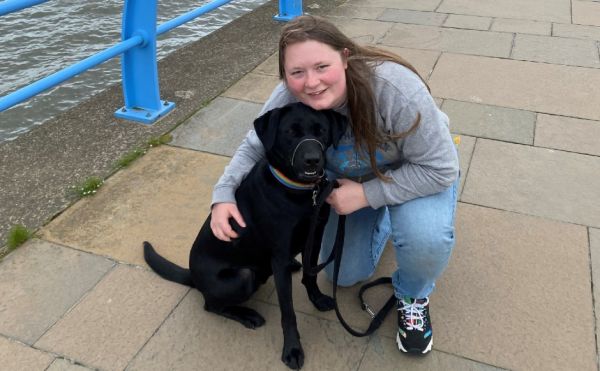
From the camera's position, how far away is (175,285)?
2.65m

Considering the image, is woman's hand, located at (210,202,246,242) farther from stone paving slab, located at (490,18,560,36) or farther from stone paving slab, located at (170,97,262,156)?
stone paving slab, located at (490,18,560,36)

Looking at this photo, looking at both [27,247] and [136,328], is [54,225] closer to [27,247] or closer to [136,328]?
[27,247]

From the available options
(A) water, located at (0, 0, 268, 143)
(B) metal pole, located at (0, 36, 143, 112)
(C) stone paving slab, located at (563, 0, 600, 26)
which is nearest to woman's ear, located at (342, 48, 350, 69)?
(B) metal pole, located at (0, 36, 143, 112)

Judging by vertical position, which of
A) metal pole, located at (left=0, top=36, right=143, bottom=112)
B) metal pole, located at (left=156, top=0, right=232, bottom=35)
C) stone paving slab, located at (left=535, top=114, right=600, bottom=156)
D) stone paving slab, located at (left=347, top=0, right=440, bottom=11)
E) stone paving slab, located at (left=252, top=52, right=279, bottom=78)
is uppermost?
metal pole, located at (left=156, top=0, right=232, bottom=35)

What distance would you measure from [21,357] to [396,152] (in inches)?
72.3

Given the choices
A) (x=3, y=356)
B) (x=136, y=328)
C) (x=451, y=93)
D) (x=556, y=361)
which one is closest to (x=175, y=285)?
(x=136, y=328)

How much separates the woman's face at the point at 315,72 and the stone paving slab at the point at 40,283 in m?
1.51

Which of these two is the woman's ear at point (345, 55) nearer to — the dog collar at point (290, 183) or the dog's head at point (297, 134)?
the dog's head at point (297, 134)

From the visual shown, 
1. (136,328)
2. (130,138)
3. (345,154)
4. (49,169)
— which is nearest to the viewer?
(345,154)

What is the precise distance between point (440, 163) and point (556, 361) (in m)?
1.02

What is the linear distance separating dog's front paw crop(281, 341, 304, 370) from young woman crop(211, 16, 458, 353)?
1.45ft

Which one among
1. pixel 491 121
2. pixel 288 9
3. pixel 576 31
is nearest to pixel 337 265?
pixel 491 121

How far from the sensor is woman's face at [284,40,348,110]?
1866 millimetres

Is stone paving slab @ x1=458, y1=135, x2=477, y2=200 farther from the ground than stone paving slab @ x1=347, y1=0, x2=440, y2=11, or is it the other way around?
stone paving slab @ x1=347, y1=0, x2=440, y2=11
